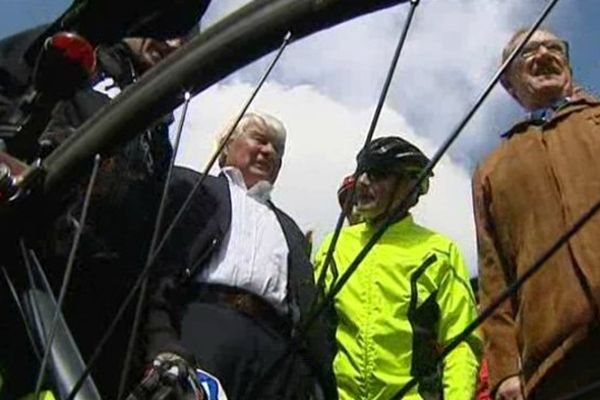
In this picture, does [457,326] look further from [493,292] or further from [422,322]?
[493,292]

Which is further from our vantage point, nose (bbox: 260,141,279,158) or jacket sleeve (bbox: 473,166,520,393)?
nose (bbox: 260,141,279,158)

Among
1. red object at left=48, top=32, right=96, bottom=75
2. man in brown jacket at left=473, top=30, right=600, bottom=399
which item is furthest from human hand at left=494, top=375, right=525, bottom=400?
red object at left=48, top=32, right=96, bottom=75

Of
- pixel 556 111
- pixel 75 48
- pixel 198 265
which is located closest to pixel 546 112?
pixel 556 111

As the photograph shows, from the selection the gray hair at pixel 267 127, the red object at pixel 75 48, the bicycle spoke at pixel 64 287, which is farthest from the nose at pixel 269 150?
the bicycle spoke at pixel 64 287

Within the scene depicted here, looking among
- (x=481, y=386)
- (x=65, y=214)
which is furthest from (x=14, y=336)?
(x=481, y=386)

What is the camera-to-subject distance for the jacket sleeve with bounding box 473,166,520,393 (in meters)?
2.50

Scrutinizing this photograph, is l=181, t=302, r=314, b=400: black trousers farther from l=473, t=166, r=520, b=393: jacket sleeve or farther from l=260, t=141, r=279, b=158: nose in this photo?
l=260, t=141, r=279, b=158: nose

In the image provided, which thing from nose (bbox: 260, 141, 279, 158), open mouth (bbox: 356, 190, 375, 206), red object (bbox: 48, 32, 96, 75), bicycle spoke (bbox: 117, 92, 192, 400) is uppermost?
red object (bbox: 48, 32, 96, 75)

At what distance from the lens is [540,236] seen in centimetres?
244

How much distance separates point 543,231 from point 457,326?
0.66 metres

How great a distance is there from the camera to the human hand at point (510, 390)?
2.47m

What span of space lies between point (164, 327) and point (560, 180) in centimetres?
75

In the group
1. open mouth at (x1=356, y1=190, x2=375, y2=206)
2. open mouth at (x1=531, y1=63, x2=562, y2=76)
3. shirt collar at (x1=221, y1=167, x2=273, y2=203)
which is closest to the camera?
open mouth at (x1=531, y1=63, x2=562, y2=76)

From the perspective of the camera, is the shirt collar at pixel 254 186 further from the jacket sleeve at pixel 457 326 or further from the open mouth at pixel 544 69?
the open mouth at pixel 544 69
